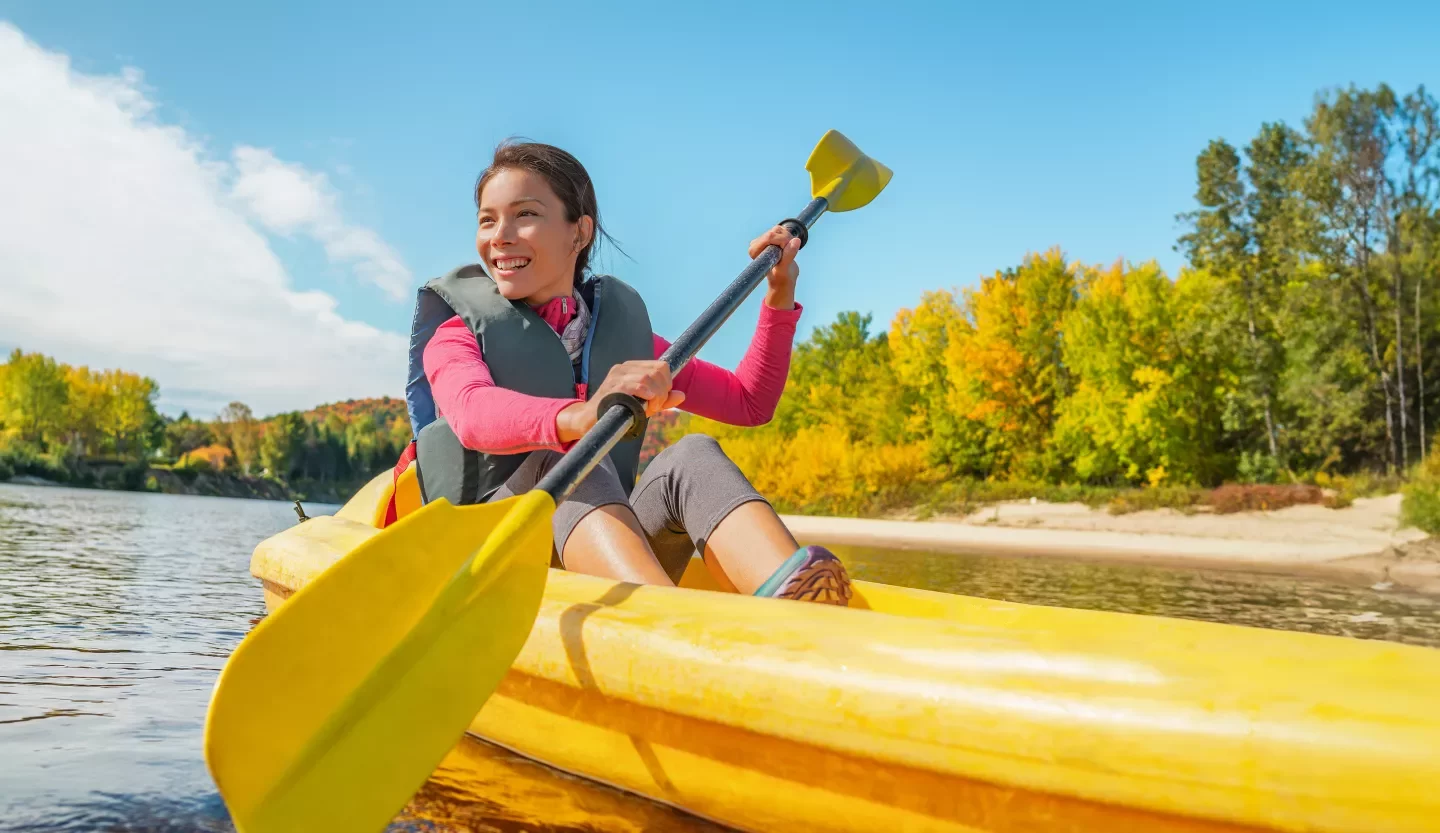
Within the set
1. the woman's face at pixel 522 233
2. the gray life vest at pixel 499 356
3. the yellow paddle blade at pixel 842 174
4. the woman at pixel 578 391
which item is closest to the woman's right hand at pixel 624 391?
the woman at pixel 578 391

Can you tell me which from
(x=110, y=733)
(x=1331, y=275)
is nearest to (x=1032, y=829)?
(x=110, y=733)

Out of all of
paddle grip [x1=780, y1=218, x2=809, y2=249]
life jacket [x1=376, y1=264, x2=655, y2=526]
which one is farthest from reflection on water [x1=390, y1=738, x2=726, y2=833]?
paddle grip [x1=780, y1=218, x2=809, y2=249]

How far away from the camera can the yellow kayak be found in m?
1.03

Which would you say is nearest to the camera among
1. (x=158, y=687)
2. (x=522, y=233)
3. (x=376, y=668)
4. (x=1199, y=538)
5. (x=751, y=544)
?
(x=376, y=668)

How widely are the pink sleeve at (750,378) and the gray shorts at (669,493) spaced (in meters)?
0.38

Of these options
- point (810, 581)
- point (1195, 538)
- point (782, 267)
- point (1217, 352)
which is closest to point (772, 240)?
point (782, 267)

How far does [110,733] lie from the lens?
224cm

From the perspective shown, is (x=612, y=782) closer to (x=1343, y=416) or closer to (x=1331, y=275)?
(x=1343, y=416)

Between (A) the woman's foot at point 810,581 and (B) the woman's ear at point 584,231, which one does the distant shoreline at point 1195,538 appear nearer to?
(B) the woman's ear at point 584,231

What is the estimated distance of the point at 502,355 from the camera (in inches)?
82.3

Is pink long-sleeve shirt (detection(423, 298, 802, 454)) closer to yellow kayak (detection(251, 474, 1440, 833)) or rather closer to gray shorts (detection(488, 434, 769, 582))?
gray shorts (detection(488, 434, 769, 582))

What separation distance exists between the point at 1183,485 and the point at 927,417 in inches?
250

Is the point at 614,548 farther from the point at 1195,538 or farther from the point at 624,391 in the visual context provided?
the point at 1195,538

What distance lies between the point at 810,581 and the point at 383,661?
0.72 metres
